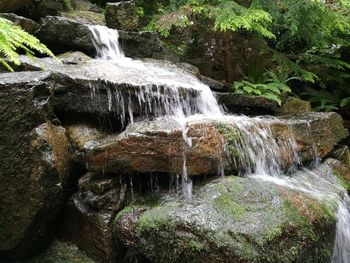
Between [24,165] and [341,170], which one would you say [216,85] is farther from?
[24,165]

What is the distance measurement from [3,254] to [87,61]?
11.4 feet

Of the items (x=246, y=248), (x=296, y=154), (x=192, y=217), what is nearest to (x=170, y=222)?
(x=192, y=217)

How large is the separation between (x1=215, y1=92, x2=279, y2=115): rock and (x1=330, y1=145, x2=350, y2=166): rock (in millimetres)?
1422

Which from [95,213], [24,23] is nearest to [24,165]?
[95,213]

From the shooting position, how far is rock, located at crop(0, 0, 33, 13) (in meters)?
7.82

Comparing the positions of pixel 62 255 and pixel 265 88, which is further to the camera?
pixel 265 88

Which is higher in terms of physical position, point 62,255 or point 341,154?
point 341,154

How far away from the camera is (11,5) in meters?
8.05

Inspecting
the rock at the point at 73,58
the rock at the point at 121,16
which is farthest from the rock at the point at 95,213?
the rock at the point at 121,16

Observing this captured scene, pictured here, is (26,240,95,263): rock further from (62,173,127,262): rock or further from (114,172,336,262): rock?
(114,172,336,262): rock

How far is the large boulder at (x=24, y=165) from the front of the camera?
376 centimetres

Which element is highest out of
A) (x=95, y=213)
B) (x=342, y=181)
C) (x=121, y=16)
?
(x=121, y=16)

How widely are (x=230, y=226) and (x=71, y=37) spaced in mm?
5089

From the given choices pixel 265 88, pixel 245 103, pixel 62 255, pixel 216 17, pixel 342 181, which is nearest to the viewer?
pixel 62 255
